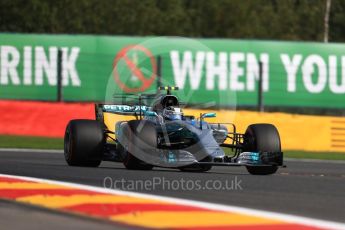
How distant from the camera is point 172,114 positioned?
1362 centimetres

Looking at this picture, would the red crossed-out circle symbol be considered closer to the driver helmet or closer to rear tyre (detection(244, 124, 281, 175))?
the driver helmet

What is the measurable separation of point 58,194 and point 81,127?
3.69m

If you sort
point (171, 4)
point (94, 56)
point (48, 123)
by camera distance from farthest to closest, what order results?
point (171, 4) → point (94, 56) → point (48, 123)

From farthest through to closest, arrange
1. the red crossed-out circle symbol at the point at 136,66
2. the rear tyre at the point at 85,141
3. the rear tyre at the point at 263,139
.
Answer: the red crossed-out circle symbol at the point at 136,66 < the rear tyre at the point at 85,141 < the rear tyre at the point at 263,139

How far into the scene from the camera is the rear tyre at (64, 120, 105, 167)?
13.9m

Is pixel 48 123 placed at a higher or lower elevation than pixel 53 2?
lower

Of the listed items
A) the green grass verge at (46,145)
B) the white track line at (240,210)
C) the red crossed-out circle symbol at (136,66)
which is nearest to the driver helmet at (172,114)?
the white track line at (240,210)

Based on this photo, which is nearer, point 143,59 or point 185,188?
point 185,188

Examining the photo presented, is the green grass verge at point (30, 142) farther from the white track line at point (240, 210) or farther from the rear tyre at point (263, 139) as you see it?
the white track line at point (240, 210)

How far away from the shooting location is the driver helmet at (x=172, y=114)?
13.6 meters

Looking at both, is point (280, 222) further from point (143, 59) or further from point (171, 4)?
point (171, 4)

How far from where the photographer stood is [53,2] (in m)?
40.3

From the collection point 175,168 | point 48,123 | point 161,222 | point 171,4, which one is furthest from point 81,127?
point 171,4

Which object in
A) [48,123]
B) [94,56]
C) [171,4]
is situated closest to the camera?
[48,123]
